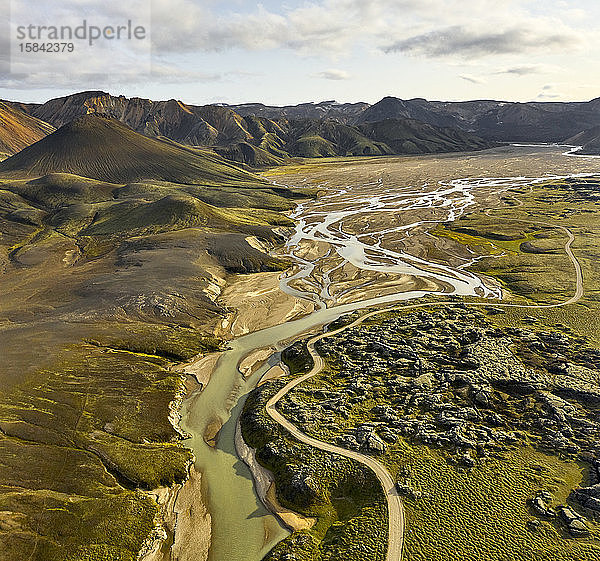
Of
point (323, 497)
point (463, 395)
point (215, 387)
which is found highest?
point (463, 395)

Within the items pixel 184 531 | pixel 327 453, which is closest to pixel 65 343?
pixel 184 531

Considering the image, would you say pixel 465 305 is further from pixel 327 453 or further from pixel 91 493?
pixel 91 493

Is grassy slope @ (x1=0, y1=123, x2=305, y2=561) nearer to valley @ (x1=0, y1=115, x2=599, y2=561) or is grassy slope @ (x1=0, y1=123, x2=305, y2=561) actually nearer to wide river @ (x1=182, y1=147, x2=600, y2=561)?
valley @ (x1=0, y1=115, x2=599, y2=561)

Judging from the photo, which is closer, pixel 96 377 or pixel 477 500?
pixel 477 500

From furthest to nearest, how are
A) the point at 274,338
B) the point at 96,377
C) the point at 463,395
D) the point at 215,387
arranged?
the point at 274,338, the point at 215,387, the point at 96,377, the point at 463,395

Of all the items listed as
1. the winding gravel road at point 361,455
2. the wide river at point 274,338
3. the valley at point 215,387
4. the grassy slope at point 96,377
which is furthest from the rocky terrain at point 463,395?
the grassy slope at point 96,377

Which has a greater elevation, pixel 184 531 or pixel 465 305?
pixel 465 305

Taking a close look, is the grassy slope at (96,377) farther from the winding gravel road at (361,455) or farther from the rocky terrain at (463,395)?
the rocky terrain at (463,395)

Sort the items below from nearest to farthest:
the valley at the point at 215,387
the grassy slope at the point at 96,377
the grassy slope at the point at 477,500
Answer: the grassy slope at the point at 477,500
the grassy slope at the point at 96,377
the valley at the point at 215,387

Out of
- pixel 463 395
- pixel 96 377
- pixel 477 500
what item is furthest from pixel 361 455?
pixel 96 377

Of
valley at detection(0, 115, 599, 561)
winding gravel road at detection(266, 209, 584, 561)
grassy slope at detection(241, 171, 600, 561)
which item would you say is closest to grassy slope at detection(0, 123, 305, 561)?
valley at detection(0, 115, 599, 561)

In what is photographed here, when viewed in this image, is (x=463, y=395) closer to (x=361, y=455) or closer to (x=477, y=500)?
(x=477, y=500)
